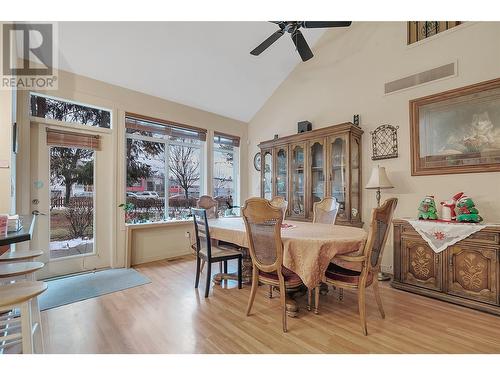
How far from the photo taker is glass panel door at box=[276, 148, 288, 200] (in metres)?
4.18

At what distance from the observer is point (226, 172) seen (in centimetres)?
518

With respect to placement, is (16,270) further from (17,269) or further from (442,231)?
(442,231)

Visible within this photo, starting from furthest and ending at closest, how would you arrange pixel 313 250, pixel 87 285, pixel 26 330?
1. pixel 87 285
2. pixel 313 250
3. pixel 26 330

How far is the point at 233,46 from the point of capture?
3779 millimetres

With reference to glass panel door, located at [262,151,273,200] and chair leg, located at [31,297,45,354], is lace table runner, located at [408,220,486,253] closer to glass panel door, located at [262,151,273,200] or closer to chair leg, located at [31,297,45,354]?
glass panel door, located at [262,151,273,200]

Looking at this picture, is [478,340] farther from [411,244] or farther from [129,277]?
[129,277]

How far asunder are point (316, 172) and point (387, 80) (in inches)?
62.0

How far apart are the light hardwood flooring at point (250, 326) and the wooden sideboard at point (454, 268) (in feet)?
0.38

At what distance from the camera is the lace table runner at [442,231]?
2.34 meters

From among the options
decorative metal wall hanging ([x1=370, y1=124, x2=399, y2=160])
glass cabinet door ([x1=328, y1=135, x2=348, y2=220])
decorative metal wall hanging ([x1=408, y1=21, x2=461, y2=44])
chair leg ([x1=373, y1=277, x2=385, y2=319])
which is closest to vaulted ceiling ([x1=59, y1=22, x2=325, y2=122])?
decorative metal wall hanging ([x1=408, y1=21, x2=461, y2=44])

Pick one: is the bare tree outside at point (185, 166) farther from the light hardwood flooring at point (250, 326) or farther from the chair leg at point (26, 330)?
the chair leg at point (26, 330)

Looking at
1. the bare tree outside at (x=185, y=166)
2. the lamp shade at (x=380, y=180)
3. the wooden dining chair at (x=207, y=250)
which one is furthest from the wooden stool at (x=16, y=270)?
the lamp shade at (x=380, y=180)

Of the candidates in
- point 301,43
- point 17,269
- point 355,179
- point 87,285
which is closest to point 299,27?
point 301,43

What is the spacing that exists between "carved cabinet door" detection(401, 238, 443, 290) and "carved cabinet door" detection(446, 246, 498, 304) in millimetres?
106
